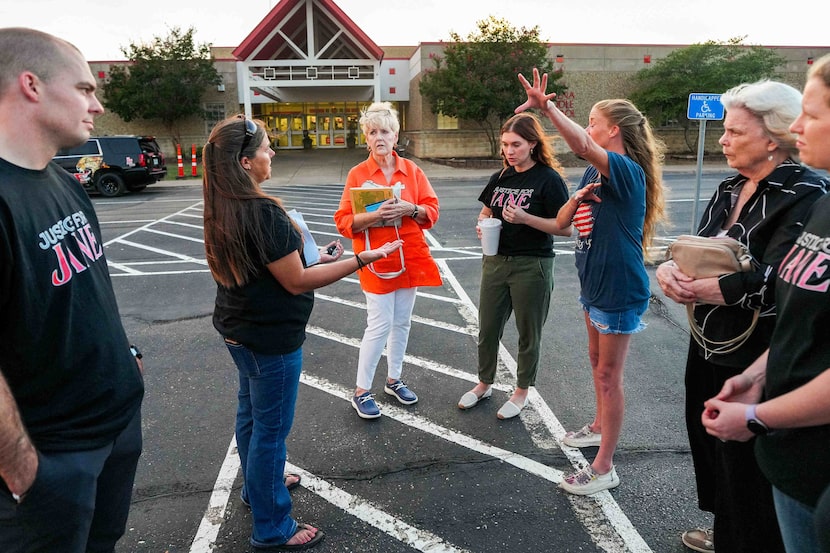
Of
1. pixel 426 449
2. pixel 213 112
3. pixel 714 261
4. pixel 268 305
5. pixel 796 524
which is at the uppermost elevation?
pixel 213 112

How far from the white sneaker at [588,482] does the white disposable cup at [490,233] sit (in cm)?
147

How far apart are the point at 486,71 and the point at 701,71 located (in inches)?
437

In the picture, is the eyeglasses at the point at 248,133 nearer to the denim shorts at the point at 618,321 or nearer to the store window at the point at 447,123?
the denim shorts at the point at 618,321

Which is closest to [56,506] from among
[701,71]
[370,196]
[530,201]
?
[370,196]

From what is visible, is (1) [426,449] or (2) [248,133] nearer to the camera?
(2) [248,133]

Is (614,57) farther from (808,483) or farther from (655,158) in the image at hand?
(808,483)

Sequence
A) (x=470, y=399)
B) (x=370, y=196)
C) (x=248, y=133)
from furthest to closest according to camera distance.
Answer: (x=470, y=399) < (x=370, y=196) < (x=248, y=133)

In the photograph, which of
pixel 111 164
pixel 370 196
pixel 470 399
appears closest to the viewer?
pixel 370 196

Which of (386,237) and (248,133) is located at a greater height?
(248,133)

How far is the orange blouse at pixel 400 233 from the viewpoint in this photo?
3709 mm

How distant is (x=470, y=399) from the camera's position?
3.89 meters

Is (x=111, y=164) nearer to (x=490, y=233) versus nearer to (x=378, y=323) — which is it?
(x=378, y=323)

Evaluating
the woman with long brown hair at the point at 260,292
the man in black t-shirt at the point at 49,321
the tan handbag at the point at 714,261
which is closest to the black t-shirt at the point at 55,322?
the man in black t-shirt at the point at 49,321

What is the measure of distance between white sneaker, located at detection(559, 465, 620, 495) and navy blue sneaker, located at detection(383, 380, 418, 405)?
1310mm
